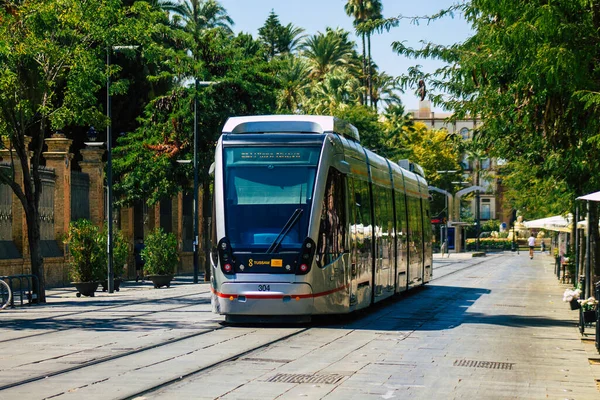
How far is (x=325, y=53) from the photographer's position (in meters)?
89.1

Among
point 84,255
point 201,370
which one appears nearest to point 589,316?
point 201,370

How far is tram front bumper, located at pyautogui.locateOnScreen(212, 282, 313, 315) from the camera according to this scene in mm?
18609

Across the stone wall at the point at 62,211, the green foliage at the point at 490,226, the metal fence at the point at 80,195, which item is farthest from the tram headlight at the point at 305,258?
the green foliage at the point at 490,226

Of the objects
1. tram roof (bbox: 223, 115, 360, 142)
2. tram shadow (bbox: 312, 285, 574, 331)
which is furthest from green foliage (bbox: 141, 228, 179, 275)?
tram roof (bbox: 223, 115, 360, 142)

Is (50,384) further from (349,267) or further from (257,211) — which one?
(349,267)

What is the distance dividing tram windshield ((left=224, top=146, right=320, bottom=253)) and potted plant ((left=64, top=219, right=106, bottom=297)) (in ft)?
50.1

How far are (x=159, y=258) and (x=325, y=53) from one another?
168 ft

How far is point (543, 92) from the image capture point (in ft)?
51.6

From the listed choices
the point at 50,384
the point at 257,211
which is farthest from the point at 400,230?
the point at 50,384

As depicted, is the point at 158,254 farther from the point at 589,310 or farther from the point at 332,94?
the point at 332,94

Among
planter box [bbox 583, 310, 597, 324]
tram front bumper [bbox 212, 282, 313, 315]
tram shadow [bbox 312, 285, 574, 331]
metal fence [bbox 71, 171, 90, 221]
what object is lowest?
tram shadow [bbox 312, 285, 574, 331]

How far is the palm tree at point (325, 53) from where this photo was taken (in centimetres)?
8900

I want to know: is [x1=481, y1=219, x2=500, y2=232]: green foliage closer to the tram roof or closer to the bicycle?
the bicycle

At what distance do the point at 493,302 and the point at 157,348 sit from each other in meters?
16.2
